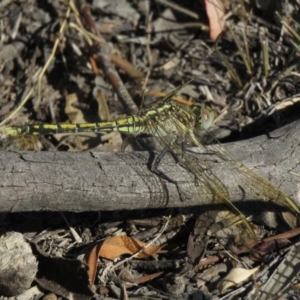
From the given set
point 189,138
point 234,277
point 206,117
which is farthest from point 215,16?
point 234,277

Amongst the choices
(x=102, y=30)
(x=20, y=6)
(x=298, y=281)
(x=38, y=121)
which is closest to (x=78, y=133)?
(x=38, y=121)

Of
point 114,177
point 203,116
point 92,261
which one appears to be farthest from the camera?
point 203,116

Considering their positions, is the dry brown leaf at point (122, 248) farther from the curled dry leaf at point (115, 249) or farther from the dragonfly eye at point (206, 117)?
the dragonfly eye at point (206, 117)

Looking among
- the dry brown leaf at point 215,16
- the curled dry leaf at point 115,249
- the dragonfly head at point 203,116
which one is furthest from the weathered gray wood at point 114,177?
the dry brown leaf at point 215,16

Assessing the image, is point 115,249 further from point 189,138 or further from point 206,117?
point 206,117

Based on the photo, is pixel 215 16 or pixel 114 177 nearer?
pixel 114 177

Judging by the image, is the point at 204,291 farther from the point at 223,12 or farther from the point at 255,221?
the point at 223,12
